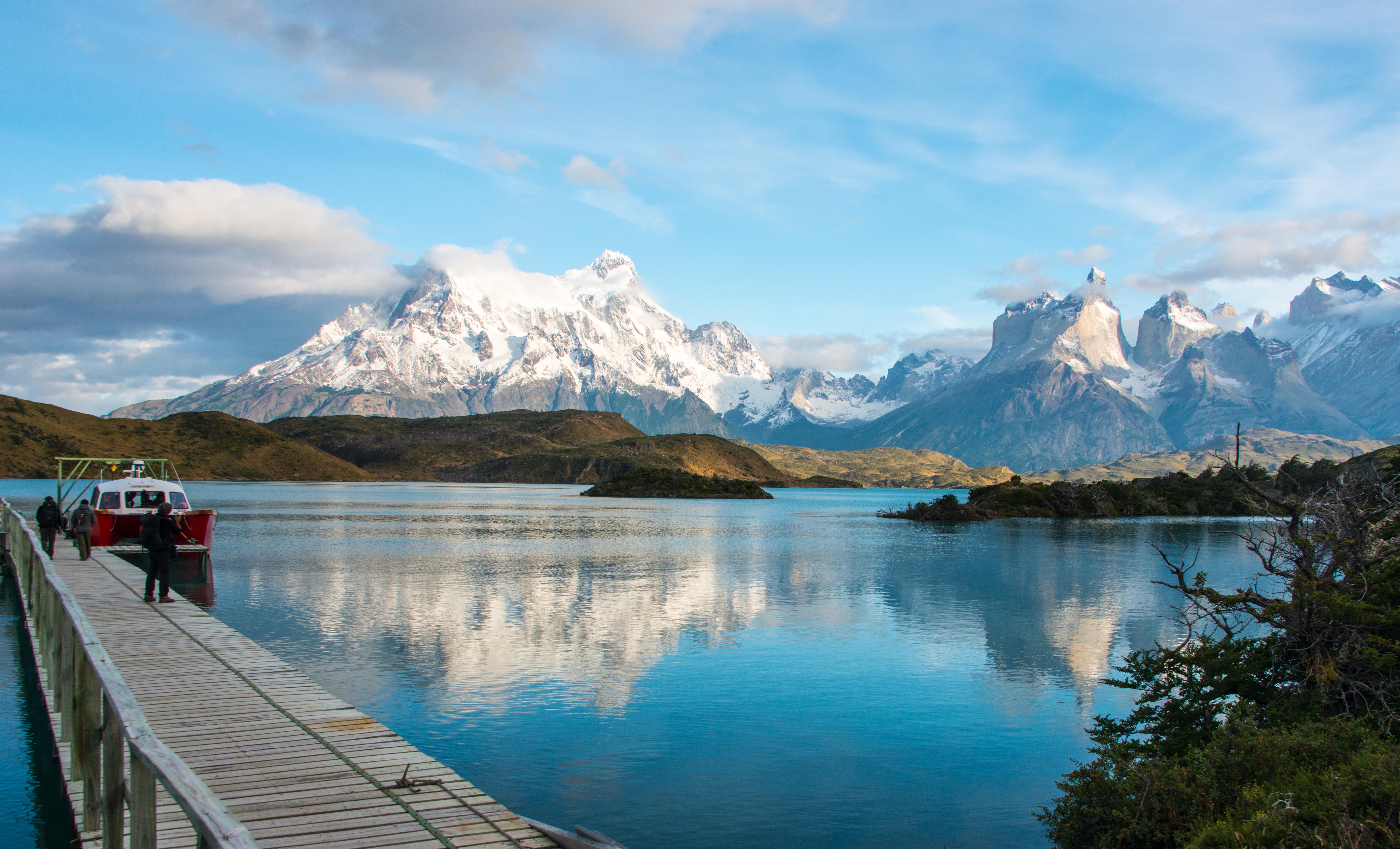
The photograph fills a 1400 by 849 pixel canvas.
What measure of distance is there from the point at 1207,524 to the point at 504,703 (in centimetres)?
14512

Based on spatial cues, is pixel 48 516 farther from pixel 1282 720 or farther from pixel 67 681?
pixel 1282 720

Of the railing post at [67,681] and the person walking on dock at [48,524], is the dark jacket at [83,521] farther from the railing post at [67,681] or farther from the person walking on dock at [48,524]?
the railing post at [67,681]

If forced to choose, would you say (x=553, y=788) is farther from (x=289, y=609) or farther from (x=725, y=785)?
(x=289, y=609)

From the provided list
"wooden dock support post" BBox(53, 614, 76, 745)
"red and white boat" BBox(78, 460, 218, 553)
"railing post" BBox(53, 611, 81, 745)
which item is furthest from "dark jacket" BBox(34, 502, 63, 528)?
"railing post" BBox(53, 611, 81, 745)

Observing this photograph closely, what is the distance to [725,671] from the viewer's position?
101ft

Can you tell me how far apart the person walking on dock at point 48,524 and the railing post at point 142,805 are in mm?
44330

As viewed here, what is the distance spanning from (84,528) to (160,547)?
16.8 meters

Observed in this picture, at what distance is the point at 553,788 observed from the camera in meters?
19.1

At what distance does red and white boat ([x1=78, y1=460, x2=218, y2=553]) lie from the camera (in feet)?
168

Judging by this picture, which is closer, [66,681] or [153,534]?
[66,681]

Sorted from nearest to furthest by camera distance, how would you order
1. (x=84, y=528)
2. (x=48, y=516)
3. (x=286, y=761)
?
1. (x=286, y=761)
2. (x=84, y=528)
3. (x=48, y=516)

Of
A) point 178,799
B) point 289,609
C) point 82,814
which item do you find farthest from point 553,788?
point 289,609

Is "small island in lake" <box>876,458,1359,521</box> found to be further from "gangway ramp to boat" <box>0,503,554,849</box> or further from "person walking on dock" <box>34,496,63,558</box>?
"gangway ramp to boat" <box>0,503,554,849</box>

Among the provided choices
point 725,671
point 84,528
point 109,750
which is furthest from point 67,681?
point 84,528
